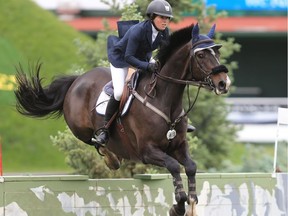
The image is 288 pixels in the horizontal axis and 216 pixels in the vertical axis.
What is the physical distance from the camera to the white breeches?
10.4 meters

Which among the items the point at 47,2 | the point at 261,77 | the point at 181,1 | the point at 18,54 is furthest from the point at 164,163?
the point at 261,77

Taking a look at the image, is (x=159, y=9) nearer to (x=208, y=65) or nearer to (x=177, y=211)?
(x=208, y=65)

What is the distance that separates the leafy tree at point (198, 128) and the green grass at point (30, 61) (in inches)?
177

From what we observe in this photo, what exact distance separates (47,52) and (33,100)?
13.4 metres

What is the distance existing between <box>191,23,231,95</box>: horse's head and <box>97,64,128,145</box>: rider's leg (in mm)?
1165

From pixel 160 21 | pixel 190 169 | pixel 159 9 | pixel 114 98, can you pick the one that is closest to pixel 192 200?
pixel 190 169

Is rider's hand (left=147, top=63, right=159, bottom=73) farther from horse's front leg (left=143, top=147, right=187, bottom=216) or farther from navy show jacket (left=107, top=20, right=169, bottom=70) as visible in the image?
horse's front leg (left=143, top=147, right=187, bottom=216)

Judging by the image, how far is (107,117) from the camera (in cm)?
1067

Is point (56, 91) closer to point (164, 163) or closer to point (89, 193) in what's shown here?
Answer: point (89, 193)

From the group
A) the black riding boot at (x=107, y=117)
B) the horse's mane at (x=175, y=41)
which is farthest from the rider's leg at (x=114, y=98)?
the horse's mane at (x=175, y=41)

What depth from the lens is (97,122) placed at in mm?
11117

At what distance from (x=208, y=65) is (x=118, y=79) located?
1.57 metres

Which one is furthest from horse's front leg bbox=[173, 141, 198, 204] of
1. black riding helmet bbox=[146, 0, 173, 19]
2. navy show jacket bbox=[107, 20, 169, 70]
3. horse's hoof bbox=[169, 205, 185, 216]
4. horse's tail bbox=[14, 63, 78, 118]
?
horse's tail bbox=[14, 63, 78, 118]

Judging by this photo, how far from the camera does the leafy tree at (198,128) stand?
13.5m
